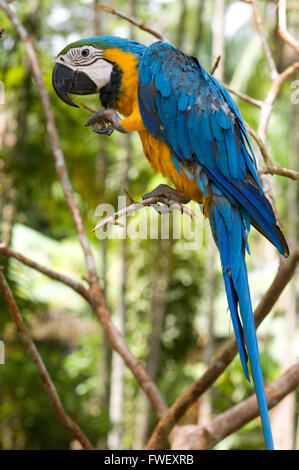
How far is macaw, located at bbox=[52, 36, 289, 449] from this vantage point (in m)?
0.85

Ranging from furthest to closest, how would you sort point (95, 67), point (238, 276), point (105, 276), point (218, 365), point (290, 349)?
point (290, 349), point (105, 276), point (218, 365), point (95, 67), point (238, 276)

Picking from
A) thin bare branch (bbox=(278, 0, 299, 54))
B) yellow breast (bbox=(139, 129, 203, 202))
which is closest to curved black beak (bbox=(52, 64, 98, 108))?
yellow breast (bbox=(139, 129, 203, 202))

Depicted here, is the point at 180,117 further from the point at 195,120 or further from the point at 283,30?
the point at 283,30

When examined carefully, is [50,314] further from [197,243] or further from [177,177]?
[177,177]

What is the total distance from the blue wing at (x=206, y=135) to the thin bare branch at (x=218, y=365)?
0.12 meters

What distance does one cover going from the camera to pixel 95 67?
2.87ft

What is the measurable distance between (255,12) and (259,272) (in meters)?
3.03

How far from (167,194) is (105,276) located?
52.3 inches

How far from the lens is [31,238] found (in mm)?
4141

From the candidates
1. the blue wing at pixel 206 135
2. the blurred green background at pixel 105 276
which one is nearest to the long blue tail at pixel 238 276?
the blue wing at pixel 206 135

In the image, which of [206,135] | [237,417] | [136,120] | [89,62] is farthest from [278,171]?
[237,417]

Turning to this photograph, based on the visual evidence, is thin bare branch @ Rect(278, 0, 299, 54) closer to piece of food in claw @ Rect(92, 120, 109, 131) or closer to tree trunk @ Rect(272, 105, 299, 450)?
piece of food in claw @ Rect(92, 120, 109, 131)

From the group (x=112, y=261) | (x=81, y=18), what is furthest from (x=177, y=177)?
(x=81, y=18)
